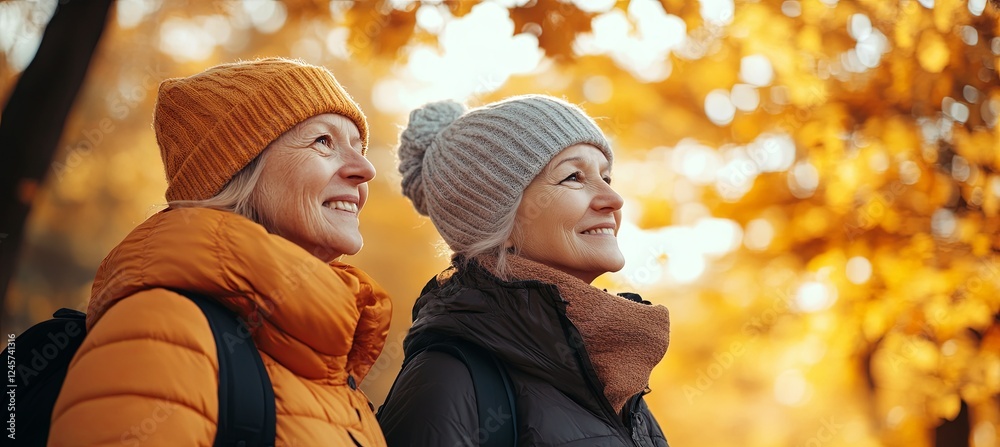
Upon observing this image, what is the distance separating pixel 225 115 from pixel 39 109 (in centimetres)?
181

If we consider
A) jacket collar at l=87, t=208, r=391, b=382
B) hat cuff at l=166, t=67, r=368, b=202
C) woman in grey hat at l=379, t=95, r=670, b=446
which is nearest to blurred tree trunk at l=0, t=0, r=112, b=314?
woman in grey hat at l=379, t=95, r=670, b=446

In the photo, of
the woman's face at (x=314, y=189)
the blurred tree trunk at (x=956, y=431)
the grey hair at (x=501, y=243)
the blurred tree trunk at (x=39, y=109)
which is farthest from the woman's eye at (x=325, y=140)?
the blurred tree trunk at (x=956, y=431)

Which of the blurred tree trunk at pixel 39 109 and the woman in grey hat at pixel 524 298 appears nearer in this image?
the woman in grey hat at pixel 524 298

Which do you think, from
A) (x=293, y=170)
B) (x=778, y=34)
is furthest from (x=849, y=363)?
(x=293, y=170)

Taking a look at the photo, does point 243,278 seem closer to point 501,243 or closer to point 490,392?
point 490,392

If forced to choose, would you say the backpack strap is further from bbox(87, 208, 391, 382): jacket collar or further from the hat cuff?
the hat cuff

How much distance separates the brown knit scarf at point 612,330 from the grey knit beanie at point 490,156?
24 cm

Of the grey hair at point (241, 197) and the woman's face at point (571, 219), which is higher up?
the grey hair at point (241, 197)

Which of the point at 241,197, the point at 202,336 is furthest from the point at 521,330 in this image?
the point at 202,336

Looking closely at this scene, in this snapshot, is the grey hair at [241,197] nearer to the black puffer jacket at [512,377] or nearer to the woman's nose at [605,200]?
the black puffer jacket at [512,377]

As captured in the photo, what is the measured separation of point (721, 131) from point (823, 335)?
4.89 ft

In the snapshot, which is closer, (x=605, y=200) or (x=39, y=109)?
(x=605, y=200)

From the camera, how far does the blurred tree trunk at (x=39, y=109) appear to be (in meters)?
3.56

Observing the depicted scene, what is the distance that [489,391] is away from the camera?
2.50 meters
